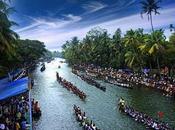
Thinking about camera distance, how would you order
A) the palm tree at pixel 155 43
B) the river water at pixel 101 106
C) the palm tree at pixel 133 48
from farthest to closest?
the palm tree at pixel 133 48, the palm tree at pixel 155 43, the river water at pixel 101 106

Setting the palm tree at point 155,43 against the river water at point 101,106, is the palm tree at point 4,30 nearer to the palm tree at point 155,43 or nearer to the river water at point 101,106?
the river water at point 101,106

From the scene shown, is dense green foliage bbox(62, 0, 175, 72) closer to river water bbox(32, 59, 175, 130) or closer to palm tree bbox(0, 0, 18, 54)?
river water bbox(32, 59, 175, 130)

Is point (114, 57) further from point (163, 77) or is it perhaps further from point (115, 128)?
point (115, 128)

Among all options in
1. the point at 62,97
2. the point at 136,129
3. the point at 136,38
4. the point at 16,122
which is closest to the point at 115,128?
the point at 136,129

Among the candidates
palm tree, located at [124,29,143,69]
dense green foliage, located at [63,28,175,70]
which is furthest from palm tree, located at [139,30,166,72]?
palm tree, located at [124,29,143,69]

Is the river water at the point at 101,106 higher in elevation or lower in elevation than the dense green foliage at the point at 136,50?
lower

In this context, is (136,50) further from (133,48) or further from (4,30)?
(4,30)

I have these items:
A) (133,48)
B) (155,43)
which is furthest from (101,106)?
(133,48)

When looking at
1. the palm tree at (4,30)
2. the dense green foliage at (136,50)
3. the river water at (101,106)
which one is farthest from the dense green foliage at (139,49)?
the palm tree at (4,30)

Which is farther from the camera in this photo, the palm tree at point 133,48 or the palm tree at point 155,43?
the palm tree at point 133,48
